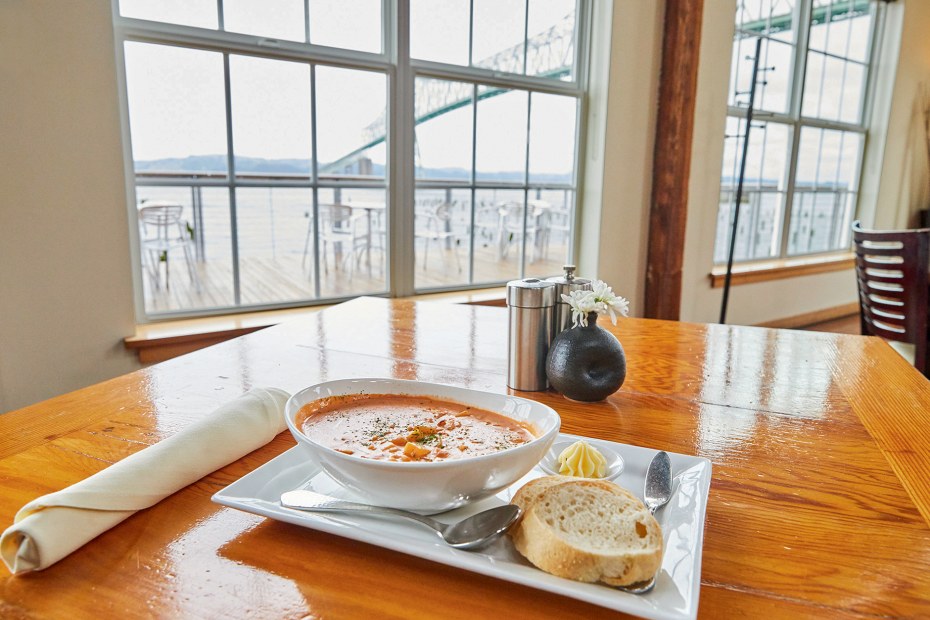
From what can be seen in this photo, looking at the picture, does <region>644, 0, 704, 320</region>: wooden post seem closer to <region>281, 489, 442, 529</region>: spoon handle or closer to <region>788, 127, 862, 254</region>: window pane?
<region>788, 127, 862, 254</region>: window pane

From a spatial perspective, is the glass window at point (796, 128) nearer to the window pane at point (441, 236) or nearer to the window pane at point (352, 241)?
the window pane at point (441, 236)

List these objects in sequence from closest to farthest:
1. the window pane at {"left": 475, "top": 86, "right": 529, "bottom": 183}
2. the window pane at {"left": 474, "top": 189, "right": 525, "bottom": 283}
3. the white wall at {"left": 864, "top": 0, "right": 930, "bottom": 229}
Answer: the window pane at {"left": 475, "top": 86, "right": 529, "bottom": 183} → the window pane at {"left": 474, "top": 189, "right": 525, "bottom": 283} → the white wall at {"left": 864, "top": 0, "right": 930, "bottom": 229}

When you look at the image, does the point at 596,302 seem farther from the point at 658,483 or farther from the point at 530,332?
the point at 658,483

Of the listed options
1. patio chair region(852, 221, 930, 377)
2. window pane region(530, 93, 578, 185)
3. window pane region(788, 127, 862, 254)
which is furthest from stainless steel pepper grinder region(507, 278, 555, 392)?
window pane region(788, 127, 862, 254)

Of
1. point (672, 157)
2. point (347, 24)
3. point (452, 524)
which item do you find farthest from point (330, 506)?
point (672, 157)

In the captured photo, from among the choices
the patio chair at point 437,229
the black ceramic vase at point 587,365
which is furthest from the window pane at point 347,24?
the black ceramic vase at point 587,365

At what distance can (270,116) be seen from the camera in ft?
7.61

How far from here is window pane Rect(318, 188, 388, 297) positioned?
2551mm

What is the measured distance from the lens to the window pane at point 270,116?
224cm

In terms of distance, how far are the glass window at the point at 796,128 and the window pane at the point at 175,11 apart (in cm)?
300

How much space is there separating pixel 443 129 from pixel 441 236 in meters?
0.48

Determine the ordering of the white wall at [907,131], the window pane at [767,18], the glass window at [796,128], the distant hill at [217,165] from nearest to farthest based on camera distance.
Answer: the distant hill at [217,165] → the window pane at [767,18] → the glass window at [796,128] → the white wall at [907,131]

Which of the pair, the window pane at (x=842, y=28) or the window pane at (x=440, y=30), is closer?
the window pane at (x=440, y=30)

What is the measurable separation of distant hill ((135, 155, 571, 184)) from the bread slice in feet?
6.70
